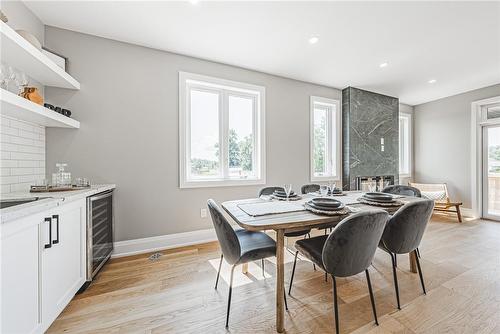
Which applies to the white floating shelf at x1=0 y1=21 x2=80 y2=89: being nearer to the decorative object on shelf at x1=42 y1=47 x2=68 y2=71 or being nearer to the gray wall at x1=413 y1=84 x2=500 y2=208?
the decorative object on shelf at x1=42 y1=47 x2=68 y2=71

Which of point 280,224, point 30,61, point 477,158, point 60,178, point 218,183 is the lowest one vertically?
point 280,224

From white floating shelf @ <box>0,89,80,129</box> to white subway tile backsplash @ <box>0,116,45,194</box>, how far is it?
9cm

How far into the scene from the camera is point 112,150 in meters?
2.47

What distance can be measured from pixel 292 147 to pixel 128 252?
2908 mm

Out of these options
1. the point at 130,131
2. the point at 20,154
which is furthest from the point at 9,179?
the point at 130,131

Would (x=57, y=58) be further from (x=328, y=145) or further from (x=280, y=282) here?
(x=328, y=145)

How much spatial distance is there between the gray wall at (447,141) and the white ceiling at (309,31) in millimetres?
1313

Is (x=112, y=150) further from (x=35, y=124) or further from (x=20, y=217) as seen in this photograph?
(x=20, y=217)

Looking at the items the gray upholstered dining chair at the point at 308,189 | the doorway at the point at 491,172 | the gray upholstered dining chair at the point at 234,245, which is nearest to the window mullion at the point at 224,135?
the gray upholstered dining chair at the point at 308,189

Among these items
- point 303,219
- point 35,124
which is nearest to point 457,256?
point 303,219

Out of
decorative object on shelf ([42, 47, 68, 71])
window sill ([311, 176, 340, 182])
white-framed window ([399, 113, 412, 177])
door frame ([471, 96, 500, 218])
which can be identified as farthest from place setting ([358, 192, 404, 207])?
white-framed window ([399, 113, 412, 177])

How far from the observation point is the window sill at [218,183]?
2838 millimetres

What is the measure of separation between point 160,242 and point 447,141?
6.24m

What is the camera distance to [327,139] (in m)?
4.12
